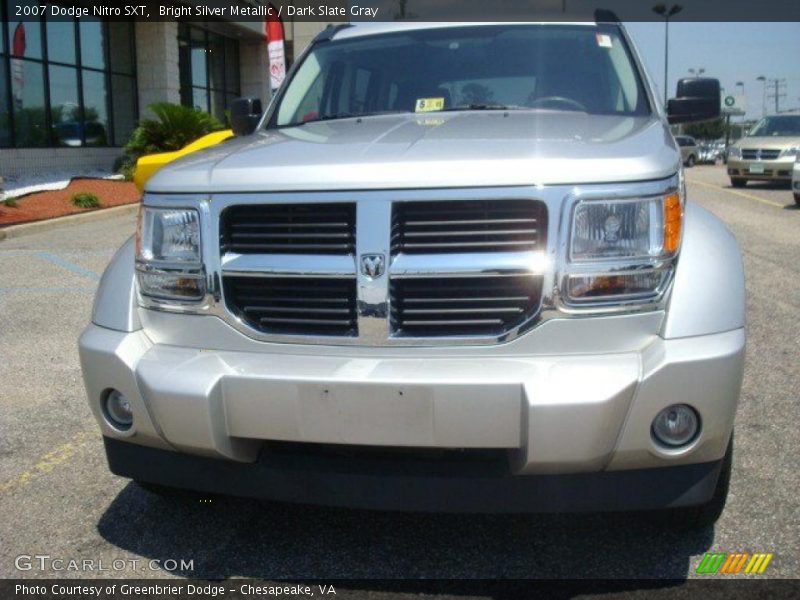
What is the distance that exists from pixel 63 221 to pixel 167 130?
5.36m

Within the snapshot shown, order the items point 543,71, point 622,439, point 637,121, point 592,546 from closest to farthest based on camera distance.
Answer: point 622,439 → point 592,546 → point 637,121 → point 543,71

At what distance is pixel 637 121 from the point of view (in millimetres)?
3355

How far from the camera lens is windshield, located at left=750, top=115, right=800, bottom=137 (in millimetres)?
19856

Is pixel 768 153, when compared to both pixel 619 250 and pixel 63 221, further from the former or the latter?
pixel 619 250

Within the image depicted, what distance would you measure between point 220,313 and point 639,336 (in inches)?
49.4

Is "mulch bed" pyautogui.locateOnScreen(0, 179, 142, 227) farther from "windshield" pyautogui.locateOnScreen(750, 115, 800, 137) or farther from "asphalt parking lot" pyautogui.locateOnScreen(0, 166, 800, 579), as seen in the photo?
"windshield" pyautogui.locateOnScreen(750, 115, 800, 137)

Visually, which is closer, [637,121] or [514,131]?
[514,131]

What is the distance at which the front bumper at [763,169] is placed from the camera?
740 inches

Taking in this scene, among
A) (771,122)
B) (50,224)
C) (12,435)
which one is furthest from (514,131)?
(771,122)

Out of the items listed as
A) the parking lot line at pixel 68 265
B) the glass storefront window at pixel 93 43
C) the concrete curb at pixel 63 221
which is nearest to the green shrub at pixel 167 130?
the concrete curb at pixel 63 221

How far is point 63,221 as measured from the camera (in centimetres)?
1313

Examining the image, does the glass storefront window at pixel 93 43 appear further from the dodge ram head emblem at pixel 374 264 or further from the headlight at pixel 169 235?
the dodge ram head emblem at pixel 374 264

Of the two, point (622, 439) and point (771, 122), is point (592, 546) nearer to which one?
point (622, 439)

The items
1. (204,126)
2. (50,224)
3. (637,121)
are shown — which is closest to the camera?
(637,121)
